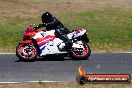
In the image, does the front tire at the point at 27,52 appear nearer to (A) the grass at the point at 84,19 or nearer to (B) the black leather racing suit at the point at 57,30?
(B) the black leather racing suit at the point at 57,30

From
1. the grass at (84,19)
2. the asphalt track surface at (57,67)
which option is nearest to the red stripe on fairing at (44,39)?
the asphalt track surface at (57,67)

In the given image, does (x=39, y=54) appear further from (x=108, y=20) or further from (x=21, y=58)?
(x=108, y=20)

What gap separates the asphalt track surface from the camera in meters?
16.2

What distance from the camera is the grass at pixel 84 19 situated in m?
24.2

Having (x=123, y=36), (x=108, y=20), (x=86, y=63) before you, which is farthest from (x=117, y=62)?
(x=108, y=20)

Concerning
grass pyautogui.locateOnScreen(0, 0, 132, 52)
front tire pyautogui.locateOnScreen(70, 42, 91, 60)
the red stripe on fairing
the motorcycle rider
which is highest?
the motorcycle rider

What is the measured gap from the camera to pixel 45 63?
1902cm

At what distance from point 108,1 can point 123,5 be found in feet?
5.75

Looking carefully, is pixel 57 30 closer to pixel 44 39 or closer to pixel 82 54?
pixel 44 39

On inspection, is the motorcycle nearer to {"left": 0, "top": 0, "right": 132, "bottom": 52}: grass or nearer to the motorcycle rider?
the motorcycle rider

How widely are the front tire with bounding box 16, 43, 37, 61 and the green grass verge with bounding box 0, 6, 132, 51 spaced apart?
3116mm

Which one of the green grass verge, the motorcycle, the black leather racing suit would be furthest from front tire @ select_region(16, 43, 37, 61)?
the green grass verge

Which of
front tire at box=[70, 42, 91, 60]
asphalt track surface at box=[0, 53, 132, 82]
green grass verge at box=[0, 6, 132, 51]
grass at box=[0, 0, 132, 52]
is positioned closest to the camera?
asphalt track surface at box=[0, 53, 132, 82]

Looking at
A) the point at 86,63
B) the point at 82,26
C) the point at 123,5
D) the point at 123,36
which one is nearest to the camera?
the point at 86,63
